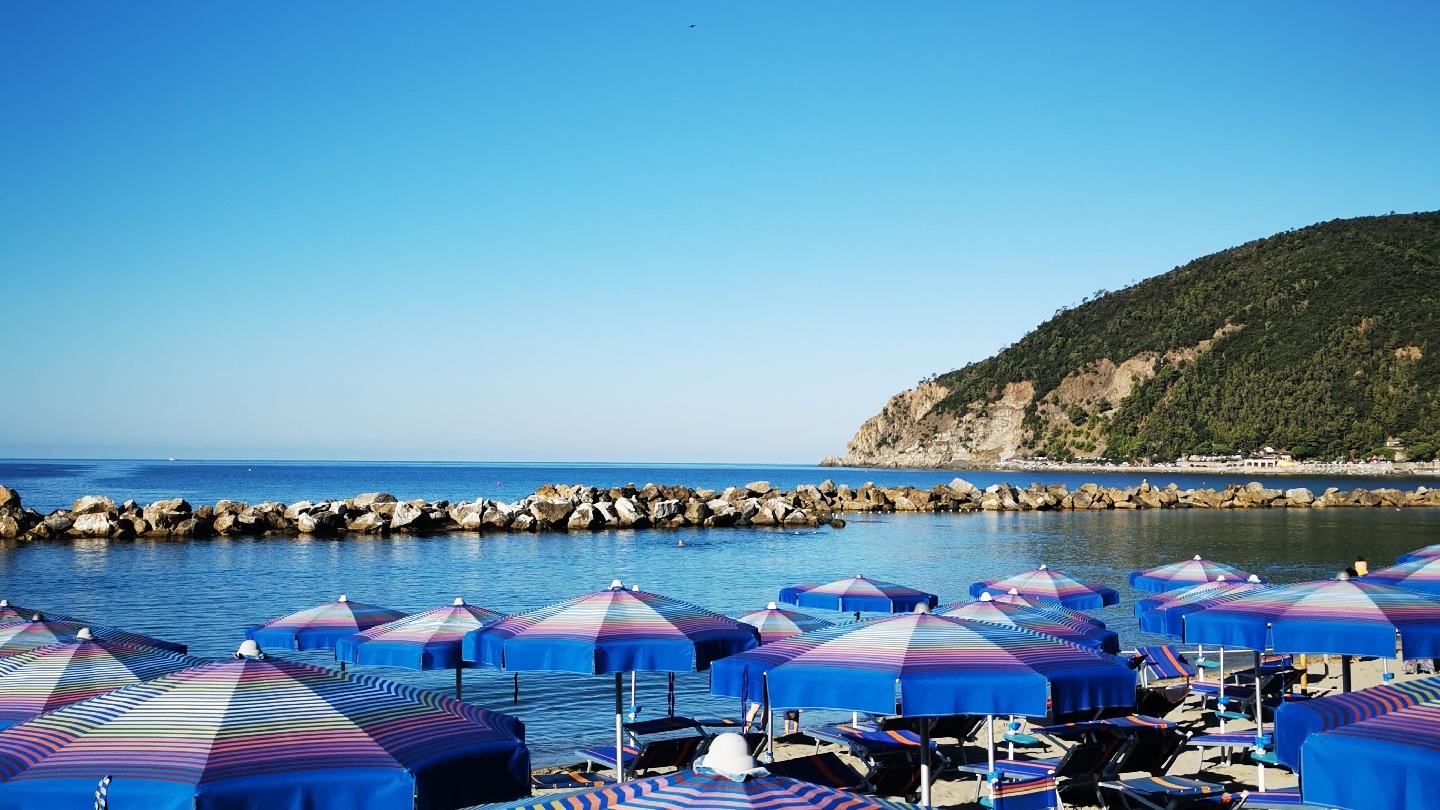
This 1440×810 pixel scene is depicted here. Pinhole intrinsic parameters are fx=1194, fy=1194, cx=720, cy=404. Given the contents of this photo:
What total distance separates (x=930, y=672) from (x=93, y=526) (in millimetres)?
47132

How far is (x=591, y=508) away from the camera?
5522 centimetres

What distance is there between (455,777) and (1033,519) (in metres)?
59.8

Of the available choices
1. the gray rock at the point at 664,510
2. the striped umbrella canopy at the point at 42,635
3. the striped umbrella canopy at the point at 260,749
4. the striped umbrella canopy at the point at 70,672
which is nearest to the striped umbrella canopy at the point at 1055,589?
the striped umbrella canopy at the point at 42,635

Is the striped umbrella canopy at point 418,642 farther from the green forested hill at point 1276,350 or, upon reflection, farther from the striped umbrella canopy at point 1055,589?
the green forested hill at point 1276,350

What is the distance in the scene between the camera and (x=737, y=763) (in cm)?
367

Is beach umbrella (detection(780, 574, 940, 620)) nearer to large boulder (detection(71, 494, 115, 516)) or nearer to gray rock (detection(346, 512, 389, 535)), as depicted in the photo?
gray rock (detection(346, 512, 389, 535))

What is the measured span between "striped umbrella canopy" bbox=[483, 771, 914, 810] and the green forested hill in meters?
126

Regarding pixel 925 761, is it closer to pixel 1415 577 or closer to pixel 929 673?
pixel 929 673

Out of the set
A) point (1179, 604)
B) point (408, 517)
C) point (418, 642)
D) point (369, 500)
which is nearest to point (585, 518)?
point (408, 517)

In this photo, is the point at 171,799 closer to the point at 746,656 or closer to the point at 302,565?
the point at 746,656

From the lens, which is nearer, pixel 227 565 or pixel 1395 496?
pixel 227 565

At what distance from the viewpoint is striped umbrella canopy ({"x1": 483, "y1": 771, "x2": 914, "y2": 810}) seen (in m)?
3.57

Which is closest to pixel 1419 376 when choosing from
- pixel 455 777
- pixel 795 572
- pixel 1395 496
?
pixel 1395 496

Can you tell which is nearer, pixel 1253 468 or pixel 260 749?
pixel 260 749
